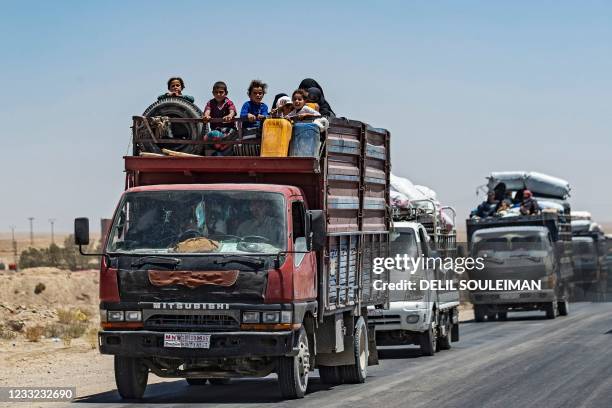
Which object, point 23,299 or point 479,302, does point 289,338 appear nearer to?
point 479,302

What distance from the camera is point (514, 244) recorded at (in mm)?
35500

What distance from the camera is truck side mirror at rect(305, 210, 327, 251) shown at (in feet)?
47.5

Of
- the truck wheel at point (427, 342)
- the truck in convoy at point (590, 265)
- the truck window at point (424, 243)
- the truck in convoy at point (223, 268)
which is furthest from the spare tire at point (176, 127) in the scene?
the truck in convoy at point (590, 265)

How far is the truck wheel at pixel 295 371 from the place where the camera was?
14.5 meters

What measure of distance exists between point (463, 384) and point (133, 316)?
472cm

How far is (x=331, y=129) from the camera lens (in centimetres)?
1609

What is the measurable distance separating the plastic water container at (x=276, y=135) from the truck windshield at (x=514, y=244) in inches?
825

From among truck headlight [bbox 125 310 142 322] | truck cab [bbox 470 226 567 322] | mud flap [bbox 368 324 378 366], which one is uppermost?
truck cab [bbox 470 226 567 322]

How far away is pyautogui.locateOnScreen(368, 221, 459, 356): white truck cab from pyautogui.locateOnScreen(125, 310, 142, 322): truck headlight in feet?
25.6

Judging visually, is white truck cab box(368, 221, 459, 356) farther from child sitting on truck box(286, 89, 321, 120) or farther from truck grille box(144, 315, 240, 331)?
truck grille box(144, 315, 240, 331)

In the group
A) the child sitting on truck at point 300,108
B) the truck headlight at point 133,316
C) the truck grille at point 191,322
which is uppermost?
the child sitting on truck at point 300,108

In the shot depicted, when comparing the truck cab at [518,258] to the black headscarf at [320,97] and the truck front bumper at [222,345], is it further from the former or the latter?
the truck front bumper at [222,345]

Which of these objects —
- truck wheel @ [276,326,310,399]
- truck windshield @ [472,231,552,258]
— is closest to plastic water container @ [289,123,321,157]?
truck wheel @ [276,326,310,399]

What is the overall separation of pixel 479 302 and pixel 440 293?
12599 mm
